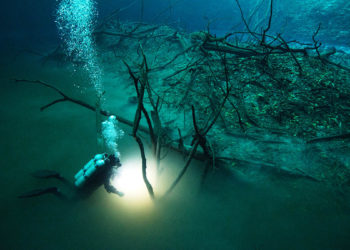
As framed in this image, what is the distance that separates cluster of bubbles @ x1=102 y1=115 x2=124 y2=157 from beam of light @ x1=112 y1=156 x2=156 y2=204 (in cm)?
66

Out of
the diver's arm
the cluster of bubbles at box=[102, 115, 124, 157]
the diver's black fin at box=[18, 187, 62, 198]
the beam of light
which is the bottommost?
the diver's black fin at box=[18, 187, 62, 198]

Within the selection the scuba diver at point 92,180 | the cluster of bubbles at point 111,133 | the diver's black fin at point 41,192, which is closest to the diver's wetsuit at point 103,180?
the scuba diver at point 92,180

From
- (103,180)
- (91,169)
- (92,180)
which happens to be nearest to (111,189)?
(103,180)

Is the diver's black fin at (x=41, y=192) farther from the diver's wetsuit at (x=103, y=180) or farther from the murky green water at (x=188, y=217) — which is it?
the diver's wetsuit at (x=103, y=180)

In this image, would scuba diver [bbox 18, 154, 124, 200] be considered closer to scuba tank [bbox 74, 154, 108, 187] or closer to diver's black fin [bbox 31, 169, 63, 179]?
scuba tank [bbox 74, 154, 108, 187]

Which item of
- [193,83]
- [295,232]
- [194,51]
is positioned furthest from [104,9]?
[295,232]

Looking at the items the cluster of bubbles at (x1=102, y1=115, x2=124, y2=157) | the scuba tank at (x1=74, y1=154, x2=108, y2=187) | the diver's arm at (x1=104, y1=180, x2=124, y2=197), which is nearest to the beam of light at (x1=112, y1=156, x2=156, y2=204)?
the diver's arm at (x1=104, y1=180, x2=124, y2=197)

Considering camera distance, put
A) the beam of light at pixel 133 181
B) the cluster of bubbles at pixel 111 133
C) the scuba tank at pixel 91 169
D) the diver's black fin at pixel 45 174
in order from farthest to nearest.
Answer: the cluster of bubbles at pixel 111 133, the diver's black fin at pixel 45 174, the beam of light at pixel 133 181, the scuba tank at pixel 91 169

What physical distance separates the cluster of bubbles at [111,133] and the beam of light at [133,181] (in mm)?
655

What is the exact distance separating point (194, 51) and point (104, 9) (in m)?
23.5

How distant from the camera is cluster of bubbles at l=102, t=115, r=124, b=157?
4.30 m

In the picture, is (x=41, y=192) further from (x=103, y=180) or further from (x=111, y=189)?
(x=111, y=189)

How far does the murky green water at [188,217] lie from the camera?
2398 millimetres

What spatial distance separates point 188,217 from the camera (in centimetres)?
272
